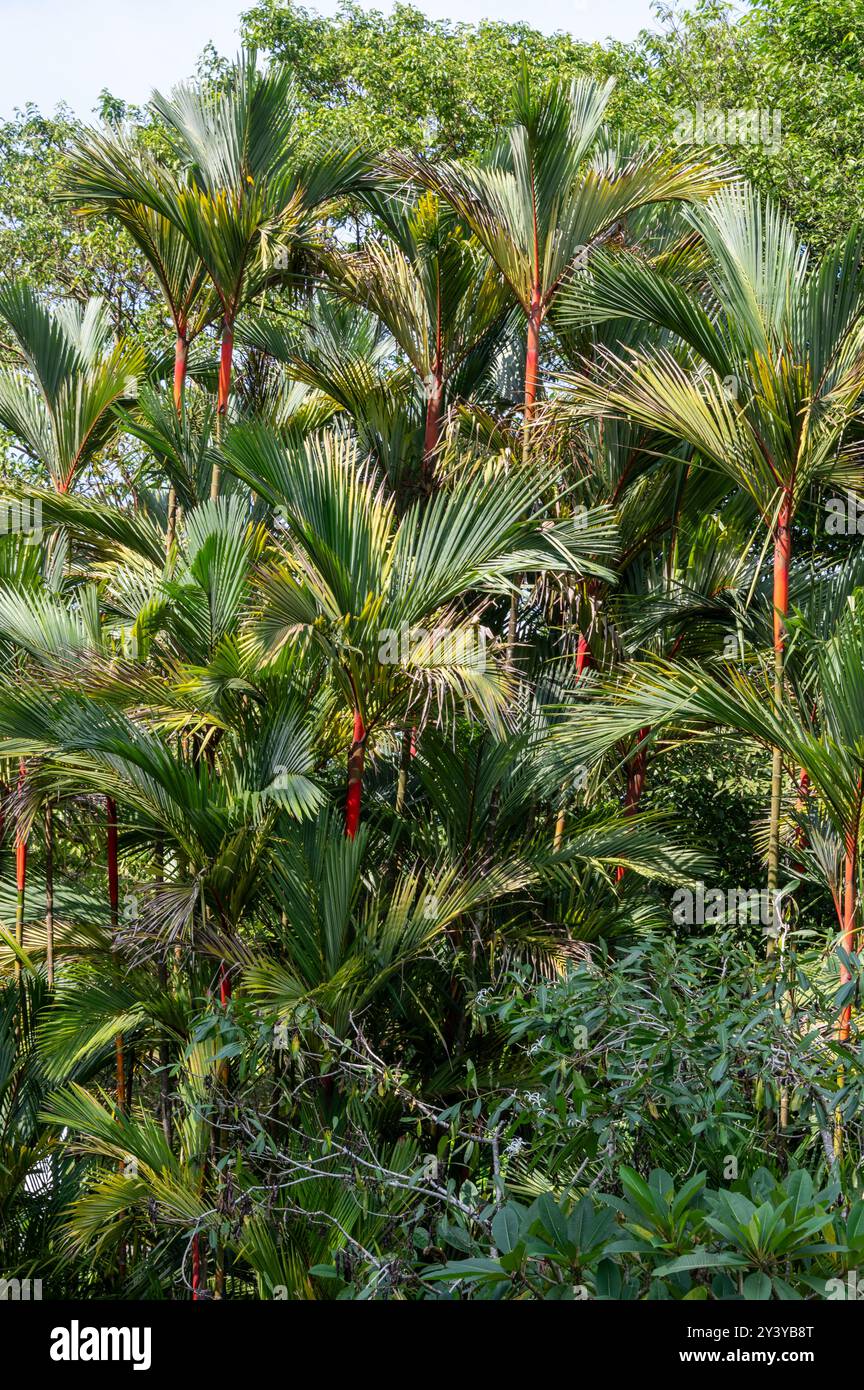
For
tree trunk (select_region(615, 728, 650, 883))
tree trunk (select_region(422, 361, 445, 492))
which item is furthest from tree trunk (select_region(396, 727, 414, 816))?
tree trunk (select_region(422, 361, 445, 492))

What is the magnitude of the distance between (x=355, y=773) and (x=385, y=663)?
0.44 meters

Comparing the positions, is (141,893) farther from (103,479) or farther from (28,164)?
(28,164)

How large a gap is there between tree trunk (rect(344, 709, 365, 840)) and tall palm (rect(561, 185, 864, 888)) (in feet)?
4.68

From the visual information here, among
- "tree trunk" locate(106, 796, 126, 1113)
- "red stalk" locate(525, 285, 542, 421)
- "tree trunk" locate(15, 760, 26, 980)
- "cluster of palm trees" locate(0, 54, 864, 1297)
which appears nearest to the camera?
"cluster of palm trees" locate(0, 54, 864, 1297)

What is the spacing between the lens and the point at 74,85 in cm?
1258

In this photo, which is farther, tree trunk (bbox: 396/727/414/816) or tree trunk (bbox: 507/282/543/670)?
tree trunk (bbox: 507/282/543/670)

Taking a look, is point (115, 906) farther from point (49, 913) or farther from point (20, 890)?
point (49, 913)

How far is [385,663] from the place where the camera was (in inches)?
165

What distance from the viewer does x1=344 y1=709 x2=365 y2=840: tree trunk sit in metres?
4.29

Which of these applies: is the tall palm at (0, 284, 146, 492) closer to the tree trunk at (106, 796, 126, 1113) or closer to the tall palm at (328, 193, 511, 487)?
the tall palm at (328, 193, 511, 487)

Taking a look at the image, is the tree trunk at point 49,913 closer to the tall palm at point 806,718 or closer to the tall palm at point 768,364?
the tall palm at point 806,718

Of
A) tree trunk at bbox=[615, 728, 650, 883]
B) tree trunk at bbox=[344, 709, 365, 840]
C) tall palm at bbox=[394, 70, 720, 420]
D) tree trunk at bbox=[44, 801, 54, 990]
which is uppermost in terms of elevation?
tall palm at bbox=[394, 70, 720, 420]

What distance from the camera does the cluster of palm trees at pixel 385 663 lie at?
397 centimetres

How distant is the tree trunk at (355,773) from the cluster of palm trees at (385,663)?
1 cm
